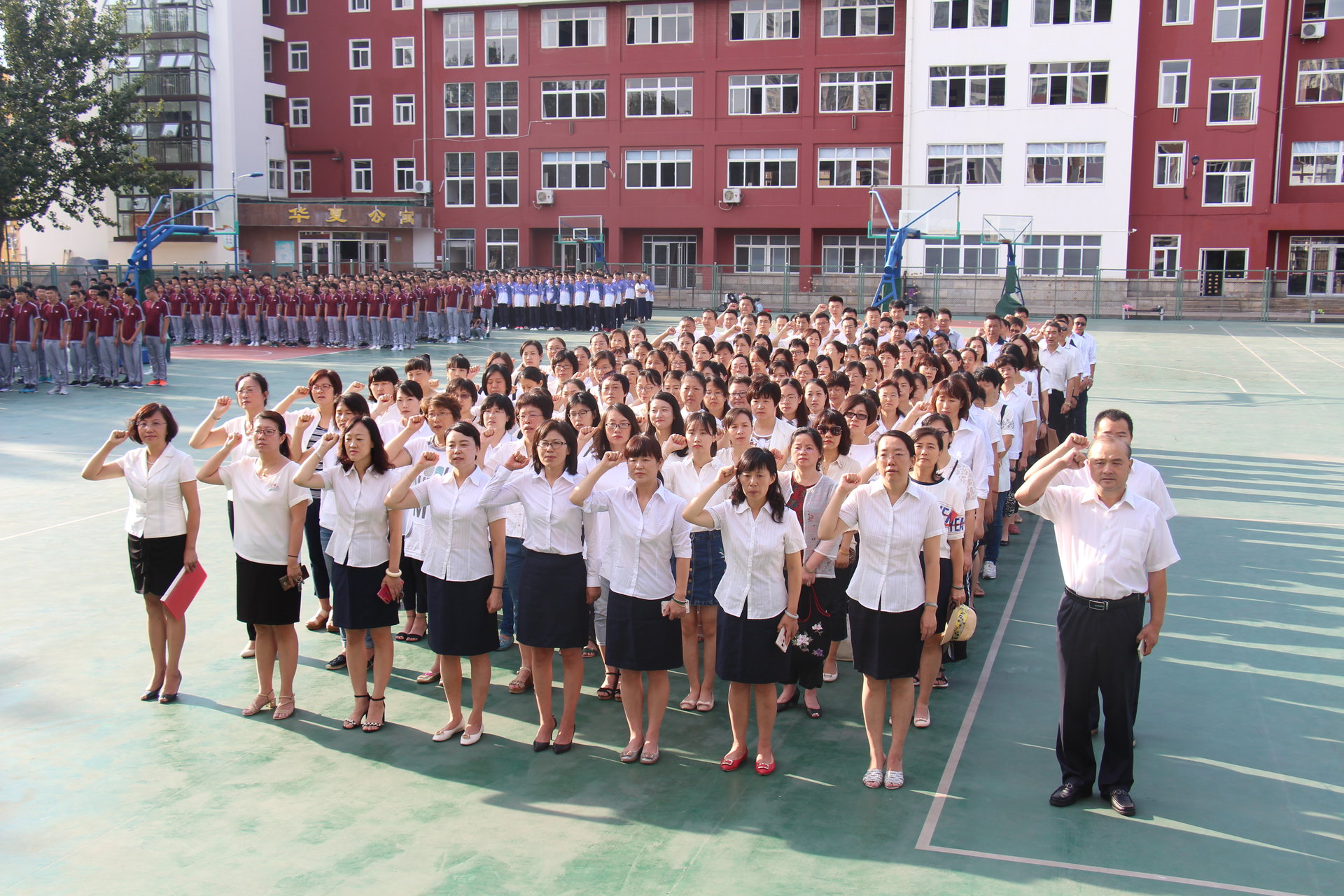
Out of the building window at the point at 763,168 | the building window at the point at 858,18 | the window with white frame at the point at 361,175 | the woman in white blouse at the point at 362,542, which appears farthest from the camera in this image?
the window with white frame at the point at 361,175

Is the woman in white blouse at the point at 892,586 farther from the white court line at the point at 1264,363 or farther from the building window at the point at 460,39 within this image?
the building window at the point at 460,39

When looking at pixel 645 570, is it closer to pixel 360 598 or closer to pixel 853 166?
pixel 360 598

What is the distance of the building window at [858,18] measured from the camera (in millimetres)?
39281

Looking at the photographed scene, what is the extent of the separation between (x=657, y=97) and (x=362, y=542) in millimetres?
38712

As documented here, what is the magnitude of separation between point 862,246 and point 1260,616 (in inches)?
1366

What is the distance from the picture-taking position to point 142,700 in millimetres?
6047

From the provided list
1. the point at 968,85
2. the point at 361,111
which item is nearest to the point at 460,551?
the point at 968,85

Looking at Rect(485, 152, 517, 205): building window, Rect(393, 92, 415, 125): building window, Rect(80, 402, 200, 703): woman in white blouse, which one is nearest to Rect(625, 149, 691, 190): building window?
Rect(485, 152, 517, 205): building window

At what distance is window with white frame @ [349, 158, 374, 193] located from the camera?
46438mm

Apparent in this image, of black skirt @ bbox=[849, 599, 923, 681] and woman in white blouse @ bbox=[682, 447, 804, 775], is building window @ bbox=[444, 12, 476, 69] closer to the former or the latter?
woman in white blouse @ bbox=[682, 447, 804, 775]

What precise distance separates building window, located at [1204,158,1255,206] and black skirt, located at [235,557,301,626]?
39364mm

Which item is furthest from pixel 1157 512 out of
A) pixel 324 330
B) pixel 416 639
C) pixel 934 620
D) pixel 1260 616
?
pixel 324 330

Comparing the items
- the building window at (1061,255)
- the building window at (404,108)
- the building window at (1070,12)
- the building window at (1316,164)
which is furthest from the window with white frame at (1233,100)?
the building window at (404,108)

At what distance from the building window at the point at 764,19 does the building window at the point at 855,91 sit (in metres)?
2.23
